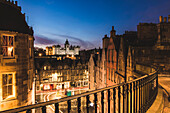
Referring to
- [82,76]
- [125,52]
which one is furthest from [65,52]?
[125,52]

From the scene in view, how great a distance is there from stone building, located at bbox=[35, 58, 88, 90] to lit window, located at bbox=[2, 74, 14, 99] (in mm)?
29078

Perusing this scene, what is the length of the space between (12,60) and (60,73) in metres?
31.7

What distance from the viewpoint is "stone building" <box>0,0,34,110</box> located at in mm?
8367

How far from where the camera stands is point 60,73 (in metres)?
39.8

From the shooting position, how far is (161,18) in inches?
485

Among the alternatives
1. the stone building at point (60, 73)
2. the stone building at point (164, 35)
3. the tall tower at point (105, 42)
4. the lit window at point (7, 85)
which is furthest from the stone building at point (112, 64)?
the stone building at point (60, 73)

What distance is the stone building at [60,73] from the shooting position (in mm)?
37594

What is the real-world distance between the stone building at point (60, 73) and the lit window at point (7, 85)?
29.1 meters

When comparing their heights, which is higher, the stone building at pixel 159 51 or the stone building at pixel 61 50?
the stone building at pixel 61 50

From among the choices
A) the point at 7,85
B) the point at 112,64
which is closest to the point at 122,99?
the point at 7,85

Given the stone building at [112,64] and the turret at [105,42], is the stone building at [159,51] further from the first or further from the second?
the turret at [105,42]

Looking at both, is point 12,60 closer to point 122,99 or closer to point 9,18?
point 9,18

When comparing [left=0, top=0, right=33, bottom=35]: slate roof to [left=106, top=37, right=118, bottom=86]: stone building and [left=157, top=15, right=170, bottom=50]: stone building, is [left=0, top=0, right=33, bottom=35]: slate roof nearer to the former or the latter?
[left=106, top=37, right=118, bottom=86]: stone building

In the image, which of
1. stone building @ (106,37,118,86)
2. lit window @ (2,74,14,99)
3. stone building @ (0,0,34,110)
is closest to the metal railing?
stone building @ (0,0,34,110)
